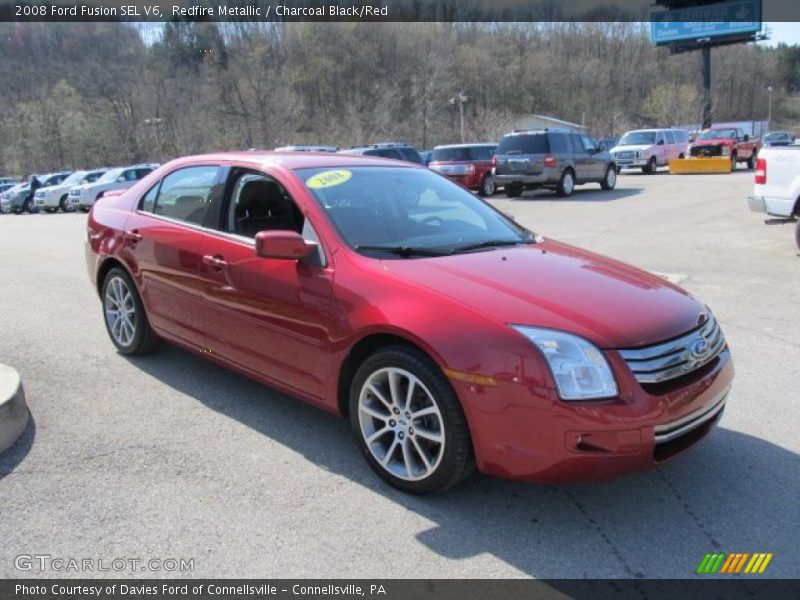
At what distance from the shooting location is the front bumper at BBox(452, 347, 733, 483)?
2.83m

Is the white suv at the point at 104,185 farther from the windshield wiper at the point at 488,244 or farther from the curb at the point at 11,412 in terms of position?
the windshield wiper at the point at 488,244

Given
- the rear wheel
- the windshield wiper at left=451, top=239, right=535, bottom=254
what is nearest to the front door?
the windshield wiper at left=451, top=239, right=535, bottom=254

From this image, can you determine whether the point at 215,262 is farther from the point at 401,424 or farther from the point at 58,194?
the point at 58,194

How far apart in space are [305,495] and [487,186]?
→ 19.6 m

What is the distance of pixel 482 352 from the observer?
294cm

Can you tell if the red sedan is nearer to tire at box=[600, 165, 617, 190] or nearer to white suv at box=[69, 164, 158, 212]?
tire at box=[600, 165, 617, 190]

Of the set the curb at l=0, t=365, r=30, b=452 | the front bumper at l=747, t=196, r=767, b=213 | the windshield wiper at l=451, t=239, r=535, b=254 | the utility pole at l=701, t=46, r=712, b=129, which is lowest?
the curb at l=0, t=365, r=30, b=452

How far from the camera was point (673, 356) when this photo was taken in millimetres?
3074

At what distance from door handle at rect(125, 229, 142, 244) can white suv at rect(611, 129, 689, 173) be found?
28538 millimetres

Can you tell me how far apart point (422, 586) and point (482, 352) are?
99 centimetres

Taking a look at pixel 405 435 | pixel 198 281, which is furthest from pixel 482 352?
pixel 198 281

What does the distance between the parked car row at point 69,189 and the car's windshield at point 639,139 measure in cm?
2155

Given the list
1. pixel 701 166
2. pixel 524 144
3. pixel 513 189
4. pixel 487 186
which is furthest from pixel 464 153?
pixel 701 166

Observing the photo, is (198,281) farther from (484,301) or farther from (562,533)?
(562,533)
